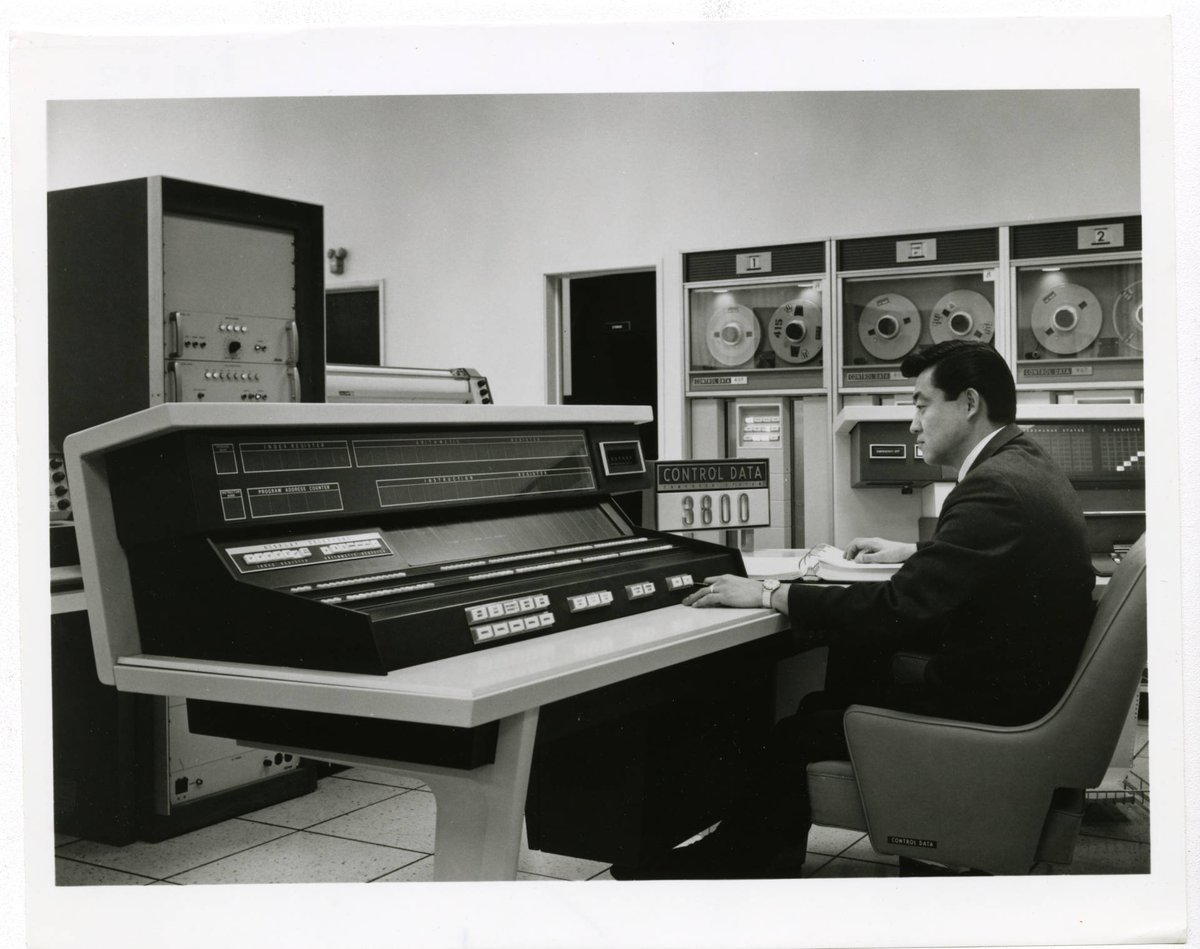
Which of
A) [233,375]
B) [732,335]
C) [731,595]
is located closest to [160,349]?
[233,375]

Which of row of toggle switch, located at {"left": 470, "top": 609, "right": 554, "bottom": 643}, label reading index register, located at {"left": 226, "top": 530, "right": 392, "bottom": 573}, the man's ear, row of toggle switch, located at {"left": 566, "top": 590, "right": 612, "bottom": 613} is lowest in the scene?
row of toggle switch, located at {"left": 470, "top": 609, "right": 554, "bottom": 643}

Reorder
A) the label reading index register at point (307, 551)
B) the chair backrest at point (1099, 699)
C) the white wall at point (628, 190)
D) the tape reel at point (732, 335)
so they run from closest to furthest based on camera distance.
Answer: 1. the label reading index register at point (307, 551)
2. the chair backrest at point (1099, 699)
3. the white wall at point (628, 190)
4. the tape reel at point (732, 335)

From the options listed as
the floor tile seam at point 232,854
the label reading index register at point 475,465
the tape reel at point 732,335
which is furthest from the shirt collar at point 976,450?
the tape reel at point 732,335

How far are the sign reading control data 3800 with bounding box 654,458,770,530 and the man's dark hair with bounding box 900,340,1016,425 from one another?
69 cm

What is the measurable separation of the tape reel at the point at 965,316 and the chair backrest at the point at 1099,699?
3270mm

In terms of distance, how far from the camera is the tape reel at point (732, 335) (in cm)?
562

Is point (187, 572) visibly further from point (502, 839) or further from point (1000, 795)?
point (1000, 795)

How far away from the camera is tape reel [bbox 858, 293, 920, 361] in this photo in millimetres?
5238

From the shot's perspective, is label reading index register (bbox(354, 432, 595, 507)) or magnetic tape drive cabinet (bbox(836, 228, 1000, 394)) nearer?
label reading index register (bbox(354, 432, 595, 507))

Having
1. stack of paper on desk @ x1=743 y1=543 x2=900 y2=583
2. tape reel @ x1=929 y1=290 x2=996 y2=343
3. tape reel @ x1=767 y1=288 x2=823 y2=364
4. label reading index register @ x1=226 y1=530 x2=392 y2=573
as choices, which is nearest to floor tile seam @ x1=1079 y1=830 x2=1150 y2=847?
stack of paper on desk @ x1=743 y1=543 x2=900 y2=583

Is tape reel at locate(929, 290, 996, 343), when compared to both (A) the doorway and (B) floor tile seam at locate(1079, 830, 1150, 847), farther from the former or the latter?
(B) floor tile seam at locate(1079, 830, 1150, 847)

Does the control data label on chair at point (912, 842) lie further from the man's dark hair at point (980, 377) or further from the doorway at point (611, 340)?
the doorway at point (611, 340)

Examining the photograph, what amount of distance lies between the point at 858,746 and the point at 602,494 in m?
0.78

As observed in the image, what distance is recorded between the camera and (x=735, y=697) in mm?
2748
